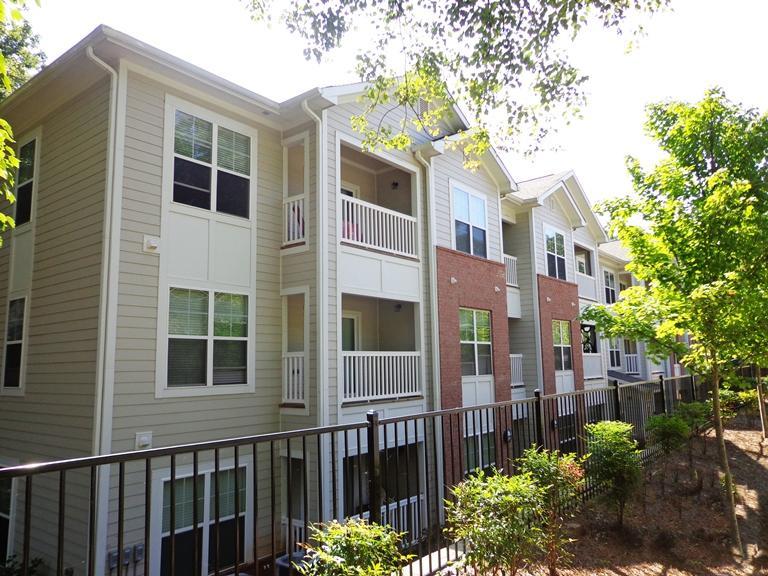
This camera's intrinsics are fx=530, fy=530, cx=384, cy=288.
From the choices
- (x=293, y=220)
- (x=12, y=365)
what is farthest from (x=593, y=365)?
(x=12, y=365)

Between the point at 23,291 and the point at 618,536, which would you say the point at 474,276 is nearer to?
the point at 618,536

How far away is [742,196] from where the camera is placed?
8.58 m

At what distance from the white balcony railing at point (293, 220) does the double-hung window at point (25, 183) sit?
16.4 ft

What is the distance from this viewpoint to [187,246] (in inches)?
373

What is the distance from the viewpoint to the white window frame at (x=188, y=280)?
887 cm

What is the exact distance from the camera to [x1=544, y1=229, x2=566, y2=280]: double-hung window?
19.1 meters

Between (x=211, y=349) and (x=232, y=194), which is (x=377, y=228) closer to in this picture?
(x=232, y=194)

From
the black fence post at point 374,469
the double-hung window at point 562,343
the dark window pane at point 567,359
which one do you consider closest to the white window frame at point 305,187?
the black fence post at point 374,469

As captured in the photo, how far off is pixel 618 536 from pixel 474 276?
8.47 metres

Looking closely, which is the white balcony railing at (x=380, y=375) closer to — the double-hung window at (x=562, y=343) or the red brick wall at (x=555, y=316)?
the red brick wall at (x=555, y=316)

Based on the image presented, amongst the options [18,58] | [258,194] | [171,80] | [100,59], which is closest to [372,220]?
[258,194]

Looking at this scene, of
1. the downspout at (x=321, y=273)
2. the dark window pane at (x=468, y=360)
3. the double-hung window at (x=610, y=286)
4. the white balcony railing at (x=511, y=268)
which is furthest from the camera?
the double-hung window at (x=610, y=286)

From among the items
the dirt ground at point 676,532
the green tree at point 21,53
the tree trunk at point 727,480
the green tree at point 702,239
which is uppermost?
the green tree at point 21,53

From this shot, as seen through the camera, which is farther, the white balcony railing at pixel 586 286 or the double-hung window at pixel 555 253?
the white balcony railing at pixel 586 286
